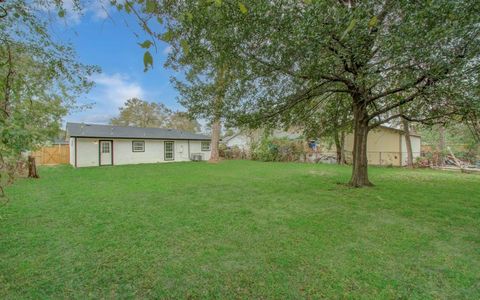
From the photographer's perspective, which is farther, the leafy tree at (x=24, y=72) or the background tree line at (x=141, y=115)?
the background tree line at (x=141, y=115)

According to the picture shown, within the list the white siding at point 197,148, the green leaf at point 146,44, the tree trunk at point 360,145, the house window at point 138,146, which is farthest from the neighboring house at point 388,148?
the green leaf at point 146,44

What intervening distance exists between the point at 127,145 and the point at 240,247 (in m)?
15.4

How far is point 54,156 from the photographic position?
17109 millimetres

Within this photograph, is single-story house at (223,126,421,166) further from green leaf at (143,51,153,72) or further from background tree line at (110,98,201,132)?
background tree line at (110,98,201,132)

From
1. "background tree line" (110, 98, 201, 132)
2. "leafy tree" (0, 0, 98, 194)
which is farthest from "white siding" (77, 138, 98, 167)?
"background tree line" (110, 98, 201, 132)

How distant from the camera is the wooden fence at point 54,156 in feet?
54.8

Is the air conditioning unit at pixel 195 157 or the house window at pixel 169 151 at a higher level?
the house window at pixel 169 151

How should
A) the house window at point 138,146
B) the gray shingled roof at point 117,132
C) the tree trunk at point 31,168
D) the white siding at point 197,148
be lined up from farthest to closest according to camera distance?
the white siding at point 197,148
the house window at point 138,146
the gray shingled roof at point 117,132
the tree trunk at point 31,168

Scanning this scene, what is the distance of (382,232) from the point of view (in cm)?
379

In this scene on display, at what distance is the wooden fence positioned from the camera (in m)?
16.7

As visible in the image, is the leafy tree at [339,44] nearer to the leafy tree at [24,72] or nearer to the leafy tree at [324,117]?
the leafy tree at [324,117]

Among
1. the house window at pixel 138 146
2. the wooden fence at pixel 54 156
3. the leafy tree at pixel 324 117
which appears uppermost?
the leafy tree at pixel 324 117

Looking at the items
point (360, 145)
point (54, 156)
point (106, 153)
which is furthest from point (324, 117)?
point (54, 156)

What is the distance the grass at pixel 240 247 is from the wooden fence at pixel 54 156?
13.2 meters
